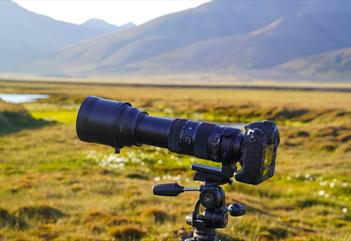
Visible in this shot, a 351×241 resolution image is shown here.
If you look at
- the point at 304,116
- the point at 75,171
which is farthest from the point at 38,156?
the point at 304,116

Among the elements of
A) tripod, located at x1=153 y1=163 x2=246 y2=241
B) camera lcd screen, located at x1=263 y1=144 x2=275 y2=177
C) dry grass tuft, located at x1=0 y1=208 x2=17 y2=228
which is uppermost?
camera lcd screen, located at x1=263 y1=144 x2=275 y2=177

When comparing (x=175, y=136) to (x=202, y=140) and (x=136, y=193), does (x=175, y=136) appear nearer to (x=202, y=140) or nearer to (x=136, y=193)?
(x=202, y=140)

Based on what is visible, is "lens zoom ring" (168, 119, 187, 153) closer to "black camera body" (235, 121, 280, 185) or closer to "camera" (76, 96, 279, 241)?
"camera" (76, 96, 279, 241)

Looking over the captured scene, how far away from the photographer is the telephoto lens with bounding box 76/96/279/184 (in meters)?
4.33

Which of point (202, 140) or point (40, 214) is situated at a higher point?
point (202, 140)

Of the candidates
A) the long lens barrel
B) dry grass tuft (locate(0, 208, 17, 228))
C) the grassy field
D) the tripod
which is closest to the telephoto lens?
the long lens barrel

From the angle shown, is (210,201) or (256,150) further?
(210,201)

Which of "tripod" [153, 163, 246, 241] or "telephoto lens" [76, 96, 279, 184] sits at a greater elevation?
"telephoto lens" [76, 96, 279, 184]

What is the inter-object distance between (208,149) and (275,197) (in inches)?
472

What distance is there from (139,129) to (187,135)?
492mm

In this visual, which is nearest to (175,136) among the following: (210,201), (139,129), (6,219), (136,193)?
(139,129)

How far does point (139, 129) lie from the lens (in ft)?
15.8

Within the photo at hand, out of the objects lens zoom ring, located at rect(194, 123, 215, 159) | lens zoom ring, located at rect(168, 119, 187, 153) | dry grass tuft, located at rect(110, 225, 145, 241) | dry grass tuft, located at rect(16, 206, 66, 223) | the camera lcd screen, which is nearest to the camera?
the camera lcd screen

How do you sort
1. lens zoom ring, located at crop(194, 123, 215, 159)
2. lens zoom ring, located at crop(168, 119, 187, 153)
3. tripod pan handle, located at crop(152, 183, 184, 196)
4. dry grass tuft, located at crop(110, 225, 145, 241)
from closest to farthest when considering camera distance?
lens zoom ring, located at crop(194, 123, 215, 159)
lens zoom ring, located at crop(168, 119, 187, 153)
tripod pan handle, located at crop(152, 183, 184, 196)
dry grass tuft, located at crop(110, 225, 145, 241)
